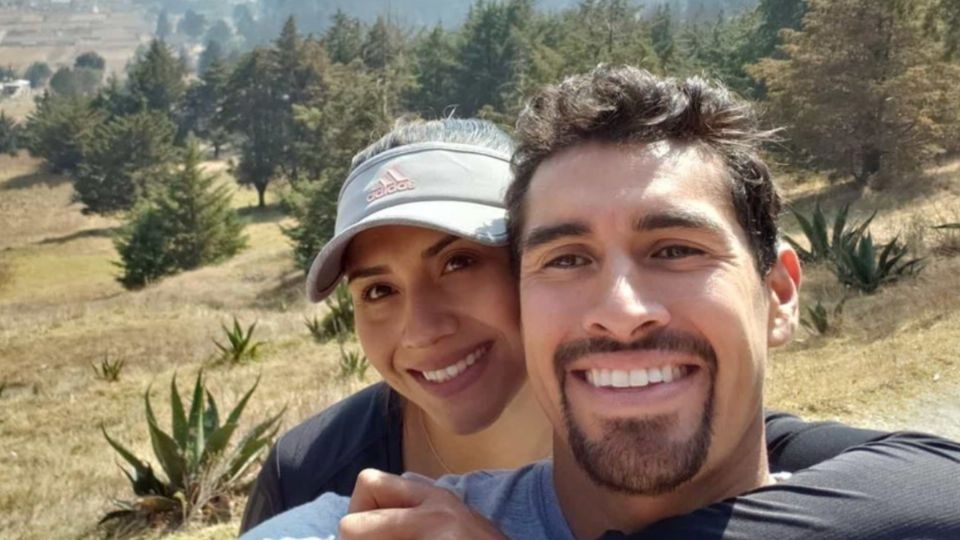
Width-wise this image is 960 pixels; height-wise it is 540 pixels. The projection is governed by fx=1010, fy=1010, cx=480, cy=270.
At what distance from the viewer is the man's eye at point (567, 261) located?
1460 mm

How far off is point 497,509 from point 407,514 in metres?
0.18

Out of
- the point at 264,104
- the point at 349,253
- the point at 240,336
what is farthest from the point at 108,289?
the point at 349,253

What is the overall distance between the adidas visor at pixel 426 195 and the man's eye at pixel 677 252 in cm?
49

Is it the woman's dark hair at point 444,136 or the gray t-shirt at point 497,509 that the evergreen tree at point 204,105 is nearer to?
the woman's dark hair at point 444,136

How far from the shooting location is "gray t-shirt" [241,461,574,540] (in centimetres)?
143

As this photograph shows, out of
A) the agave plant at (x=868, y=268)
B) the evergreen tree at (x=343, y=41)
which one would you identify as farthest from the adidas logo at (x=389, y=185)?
the evergreen tree at (x=343, y=41)

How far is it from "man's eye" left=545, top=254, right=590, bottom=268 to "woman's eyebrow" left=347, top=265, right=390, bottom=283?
2.09ft

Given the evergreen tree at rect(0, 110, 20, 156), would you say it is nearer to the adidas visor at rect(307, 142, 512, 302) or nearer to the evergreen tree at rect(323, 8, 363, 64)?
the evergreen tree at rect(323, 8, 363, 64)

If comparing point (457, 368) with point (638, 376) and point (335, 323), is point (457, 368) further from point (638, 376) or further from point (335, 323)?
point (335, 323)

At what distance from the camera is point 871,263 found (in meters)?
11.2

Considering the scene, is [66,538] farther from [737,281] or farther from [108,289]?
[108,289]

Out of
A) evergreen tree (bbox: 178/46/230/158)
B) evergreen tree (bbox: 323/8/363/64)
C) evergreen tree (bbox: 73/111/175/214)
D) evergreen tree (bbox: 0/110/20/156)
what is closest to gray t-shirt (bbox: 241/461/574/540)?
evergreen tree (bbox: 73/111/175/214)

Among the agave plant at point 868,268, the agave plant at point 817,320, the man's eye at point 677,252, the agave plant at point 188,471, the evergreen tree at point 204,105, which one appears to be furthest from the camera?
the evergreen tree at point 204,105

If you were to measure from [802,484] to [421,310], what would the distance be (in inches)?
36.4
